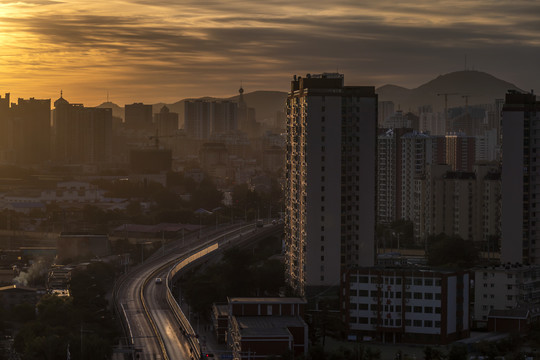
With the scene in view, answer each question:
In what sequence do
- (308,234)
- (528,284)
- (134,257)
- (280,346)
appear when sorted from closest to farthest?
1. (280,346)
2. (528,284)
3. (308,234)
4. (134,257)

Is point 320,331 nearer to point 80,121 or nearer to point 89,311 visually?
point 89,311

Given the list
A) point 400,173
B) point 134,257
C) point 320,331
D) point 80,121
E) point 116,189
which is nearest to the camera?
point 320,331

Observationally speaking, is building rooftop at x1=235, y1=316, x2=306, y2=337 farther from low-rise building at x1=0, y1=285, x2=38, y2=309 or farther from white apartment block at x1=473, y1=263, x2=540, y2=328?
low-rise building at x1=0, y1=285, x2=38, y2=309

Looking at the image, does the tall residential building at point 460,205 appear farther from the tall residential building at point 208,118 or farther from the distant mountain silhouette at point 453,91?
the distant mountain silhouette at point 453,91

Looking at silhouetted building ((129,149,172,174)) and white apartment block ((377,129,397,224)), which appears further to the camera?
silhouetted building ((129,149,172,174))

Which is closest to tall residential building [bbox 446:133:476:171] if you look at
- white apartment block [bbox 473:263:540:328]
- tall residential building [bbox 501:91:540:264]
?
tall residential building [bbox 501:91:540:264]

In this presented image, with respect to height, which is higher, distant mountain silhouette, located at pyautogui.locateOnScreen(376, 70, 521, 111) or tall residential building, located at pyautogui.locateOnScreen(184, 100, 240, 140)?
distant mountain silhouette, located at pyautogui.locateOnScreen(376, 70, 521, 111)

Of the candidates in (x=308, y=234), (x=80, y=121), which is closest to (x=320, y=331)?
(x=308, y=234)
